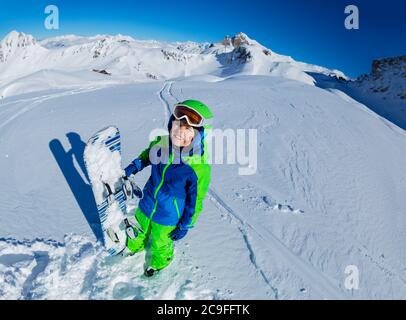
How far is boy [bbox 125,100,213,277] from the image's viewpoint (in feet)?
9.66

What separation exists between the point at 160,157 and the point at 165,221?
620 mm

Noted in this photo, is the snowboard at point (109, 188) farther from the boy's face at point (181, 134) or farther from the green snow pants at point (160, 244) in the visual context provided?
the boy's face at point (181, 134)

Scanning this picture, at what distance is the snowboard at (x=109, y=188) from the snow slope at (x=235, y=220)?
22 centimetres

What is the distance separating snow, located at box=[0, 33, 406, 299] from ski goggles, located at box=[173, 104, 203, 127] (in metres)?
1.45

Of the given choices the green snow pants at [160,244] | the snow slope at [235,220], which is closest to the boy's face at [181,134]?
the green snow pants at [160,244]

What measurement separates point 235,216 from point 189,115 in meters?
1.96

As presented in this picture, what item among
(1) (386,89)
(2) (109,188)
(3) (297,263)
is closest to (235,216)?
(3) (297,263)

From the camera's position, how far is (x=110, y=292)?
2.86 meters

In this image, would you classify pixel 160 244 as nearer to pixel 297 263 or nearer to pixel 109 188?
pixel 109 188

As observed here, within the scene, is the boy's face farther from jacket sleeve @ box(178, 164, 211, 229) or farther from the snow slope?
the snow slope

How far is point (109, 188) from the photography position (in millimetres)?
3553

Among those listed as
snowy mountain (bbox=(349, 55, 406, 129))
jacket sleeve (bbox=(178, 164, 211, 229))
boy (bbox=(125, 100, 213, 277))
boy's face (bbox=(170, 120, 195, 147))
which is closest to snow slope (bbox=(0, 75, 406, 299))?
boy (bbox=(125, 100, 213, 277))

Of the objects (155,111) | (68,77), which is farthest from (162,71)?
(155,111)

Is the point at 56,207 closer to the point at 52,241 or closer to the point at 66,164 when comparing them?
the point at 52,241
